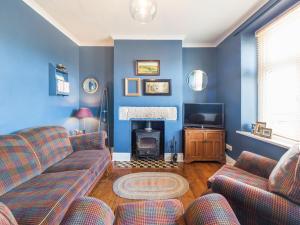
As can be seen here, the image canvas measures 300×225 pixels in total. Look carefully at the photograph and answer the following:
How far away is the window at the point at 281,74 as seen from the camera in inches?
93.1

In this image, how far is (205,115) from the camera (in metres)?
3.91

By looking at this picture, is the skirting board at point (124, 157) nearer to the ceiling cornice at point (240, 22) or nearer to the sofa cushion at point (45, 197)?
the sofa cushion at point (45, 197)

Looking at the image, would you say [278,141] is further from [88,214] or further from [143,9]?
[88,214]

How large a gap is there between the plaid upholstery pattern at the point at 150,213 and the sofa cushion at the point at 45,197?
57 centimetres

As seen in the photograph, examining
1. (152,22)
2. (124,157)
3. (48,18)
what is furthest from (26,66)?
(124,157)

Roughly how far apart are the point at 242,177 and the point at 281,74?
5.73 feet

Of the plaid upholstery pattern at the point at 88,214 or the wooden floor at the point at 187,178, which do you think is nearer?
the plaid upholstery pattern at the point at 88,214

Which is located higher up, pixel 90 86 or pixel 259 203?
pixel 90 86

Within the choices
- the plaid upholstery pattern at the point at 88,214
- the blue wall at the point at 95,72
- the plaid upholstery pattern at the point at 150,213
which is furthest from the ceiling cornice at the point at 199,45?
the plaid upholstery pattern at the point at 88,214

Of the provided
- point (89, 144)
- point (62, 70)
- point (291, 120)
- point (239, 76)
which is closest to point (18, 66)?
point (62, 70)

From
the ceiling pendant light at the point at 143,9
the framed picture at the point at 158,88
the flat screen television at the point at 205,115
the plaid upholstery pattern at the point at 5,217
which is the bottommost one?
the plaid upholstery pattern at the point at 5,217

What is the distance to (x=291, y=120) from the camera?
2.45m

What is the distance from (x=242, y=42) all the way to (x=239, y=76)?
601 millimetres

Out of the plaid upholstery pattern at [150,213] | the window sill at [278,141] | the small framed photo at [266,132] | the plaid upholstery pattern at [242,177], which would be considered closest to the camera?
the plaid upholstery pattern at [150,213]
